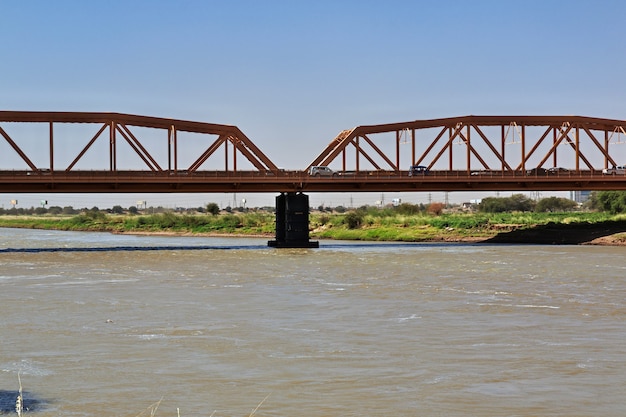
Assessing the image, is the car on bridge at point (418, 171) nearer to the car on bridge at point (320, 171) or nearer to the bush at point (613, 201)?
the car on bridge at point (320, 171)

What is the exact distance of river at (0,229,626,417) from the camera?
53.6 feet

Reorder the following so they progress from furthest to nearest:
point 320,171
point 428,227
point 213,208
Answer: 1. point 213,208
2. point 428,227
3. point 320,171

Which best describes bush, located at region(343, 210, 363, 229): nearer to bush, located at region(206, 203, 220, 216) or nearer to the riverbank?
the riverbank

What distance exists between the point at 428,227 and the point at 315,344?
3185 inches

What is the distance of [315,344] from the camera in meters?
22.3

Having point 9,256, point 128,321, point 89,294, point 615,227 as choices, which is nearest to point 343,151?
point 615,227

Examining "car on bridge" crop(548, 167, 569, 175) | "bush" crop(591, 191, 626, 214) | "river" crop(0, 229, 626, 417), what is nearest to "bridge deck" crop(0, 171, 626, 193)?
"car on bridge" crop(548, 167, 569, 175)

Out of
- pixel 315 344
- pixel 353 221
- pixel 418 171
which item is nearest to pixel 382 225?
pixel 353 221

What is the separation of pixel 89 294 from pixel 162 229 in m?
99.5

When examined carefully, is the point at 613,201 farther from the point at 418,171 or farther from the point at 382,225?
the point at 418,171

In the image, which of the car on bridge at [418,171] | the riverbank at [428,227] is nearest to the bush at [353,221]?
the riverbank at [428,227]

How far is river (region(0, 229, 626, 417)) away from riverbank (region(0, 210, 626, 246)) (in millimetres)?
44134

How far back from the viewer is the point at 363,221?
112m

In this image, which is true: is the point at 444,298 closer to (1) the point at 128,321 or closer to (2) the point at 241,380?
(1) the point at 128,321
